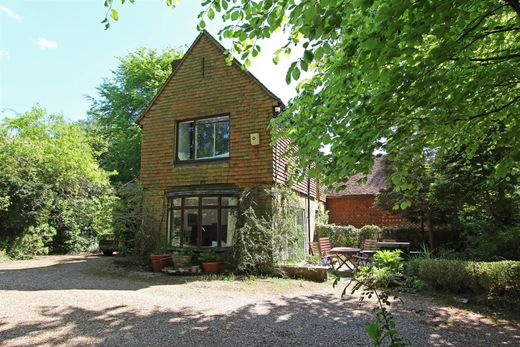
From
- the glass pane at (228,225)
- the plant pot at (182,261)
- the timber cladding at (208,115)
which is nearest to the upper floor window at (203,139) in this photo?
the timber cladding at (208,115)

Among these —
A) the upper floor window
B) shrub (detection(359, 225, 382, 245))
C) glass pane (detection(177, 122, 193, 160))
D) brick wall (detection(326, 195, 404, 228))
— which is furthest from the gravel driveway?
brick wall (detection(326, 195, 404, 228))

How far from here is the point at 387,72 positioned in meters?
3.94

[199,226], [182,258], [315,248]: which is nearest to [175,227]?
[199,226]

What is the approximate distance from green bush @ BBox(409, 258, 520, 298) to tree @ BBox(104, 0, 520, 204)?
320 centimetres

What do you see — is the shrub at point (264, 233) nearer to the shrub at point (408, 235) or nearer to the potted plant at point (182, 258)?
the potted plant at point (182, 258)

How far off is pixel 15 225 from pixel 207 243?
A: 30.4ft

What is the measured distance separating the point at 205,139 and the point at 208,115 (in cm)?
91

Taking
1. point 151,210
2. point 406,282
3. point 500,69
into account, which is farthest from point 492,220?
point 151,210

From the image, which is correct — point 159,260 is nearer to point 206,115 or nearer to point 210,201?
point 210,201

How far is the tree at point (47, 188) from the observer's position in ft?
49.4

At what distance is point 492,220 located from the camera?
36.2ft

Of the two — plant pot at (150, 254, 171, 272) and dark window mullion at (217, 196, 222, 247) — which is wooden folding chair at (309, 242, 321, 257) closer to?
dark window mullion at (217, 196, 222, 247)

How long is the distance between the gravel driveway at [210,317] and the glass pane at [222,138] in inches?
194

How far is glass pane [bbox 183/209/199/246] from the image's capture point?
12352mm
